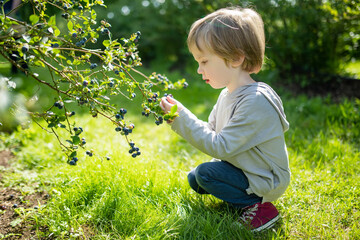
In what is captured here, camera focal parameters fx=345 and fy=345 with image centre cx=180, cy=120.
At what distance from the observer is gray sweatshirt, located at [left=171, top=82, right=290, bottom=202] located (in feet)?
6.06

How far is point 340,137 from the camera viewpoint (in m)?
3.12

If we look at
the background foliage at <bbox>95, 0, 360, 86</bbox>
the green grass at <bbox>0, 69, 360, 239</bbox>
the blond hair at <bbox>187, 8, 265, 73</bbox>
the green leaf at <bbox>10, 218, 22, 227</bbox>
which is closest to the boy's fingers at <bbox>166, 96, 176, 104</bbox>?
the blond hair at <bbox>187, 8, 265, 73</bbox>

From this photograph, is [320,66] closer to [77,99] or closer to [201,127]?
[201,127]

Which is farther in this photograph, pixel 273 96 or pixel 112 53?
pixel 273 96

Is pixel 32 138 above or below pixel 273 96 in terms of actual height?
below

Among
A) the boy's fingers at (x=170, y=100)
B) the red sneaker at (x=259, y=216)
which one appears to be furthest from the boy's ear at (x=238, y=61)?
the red sneaker at (x=259, y=216)

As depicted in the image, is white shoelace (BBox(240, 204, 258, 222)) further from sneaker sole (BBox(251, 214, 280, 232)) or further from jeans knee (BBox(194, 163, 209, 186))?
jeans knee (BBox(194, 163, 209, 186))

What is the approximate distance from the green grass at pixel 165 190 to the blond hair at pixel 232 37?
0.91m

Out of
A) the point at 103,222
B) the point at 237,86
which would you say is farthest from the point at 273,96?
the point at 103,222

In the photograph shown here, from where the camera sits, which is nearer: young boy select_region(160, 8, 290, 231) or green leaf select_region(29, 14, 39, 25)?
green leaf select_region(29, 14, 39, 25)

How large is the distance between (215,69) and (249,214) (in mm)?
858

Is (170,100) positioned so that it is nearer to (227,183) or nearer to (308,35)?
(227,183)

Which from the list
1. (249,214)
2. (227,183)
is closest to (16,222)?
(227,183)

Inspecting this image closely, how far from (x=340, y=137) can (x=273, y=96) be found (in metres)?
1.54
